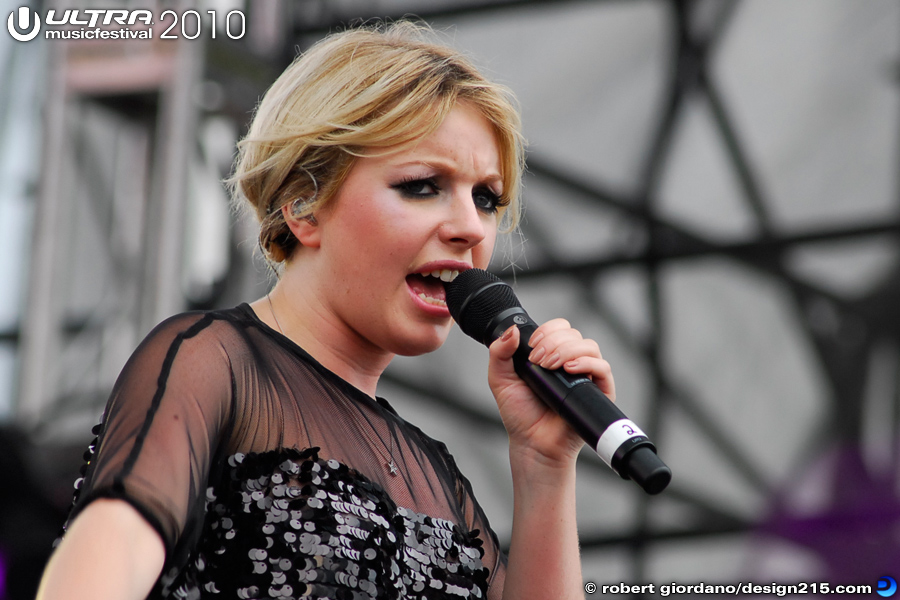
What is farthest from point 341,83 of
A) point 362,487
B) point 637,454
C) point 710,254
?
point 710,254

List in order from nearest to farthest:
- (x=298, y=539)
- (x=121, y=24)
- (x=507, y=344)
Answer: (x=298, y=539)
(x=507, y=344)
(x=121, y=24)

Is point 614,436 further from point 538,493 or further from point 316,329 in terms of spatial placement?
point 316,329

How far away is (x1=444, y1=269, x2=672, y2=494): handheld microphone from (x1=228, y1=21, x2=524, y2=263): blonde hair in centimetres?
21

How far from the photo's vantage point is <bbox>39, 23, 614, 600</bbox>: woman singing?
3.67 ft

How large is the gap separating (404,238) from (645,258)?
2811mm

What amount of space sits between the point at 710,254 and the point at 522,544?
273 cm

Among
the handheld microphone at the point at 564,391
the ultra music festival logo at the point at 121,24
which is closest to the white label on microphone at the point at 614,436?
the handheld microphone at the point at 564,391

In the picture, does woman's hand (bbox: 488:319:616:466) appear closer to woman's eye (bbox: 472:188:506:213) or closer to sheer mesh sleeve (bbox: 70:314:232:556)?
woman's eye (bbox: 472:188:506:213)

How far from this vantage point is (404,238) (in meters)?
1.31

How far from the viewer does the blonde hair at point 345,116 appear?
1.33m

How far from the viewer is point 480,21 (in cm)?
443

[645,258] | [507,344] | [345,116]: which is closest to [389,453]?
[507,344]

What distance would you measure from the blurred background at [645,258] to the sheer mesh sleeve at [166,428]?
2464mm

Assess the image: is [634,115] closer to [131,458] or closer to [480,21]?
[480,21]
